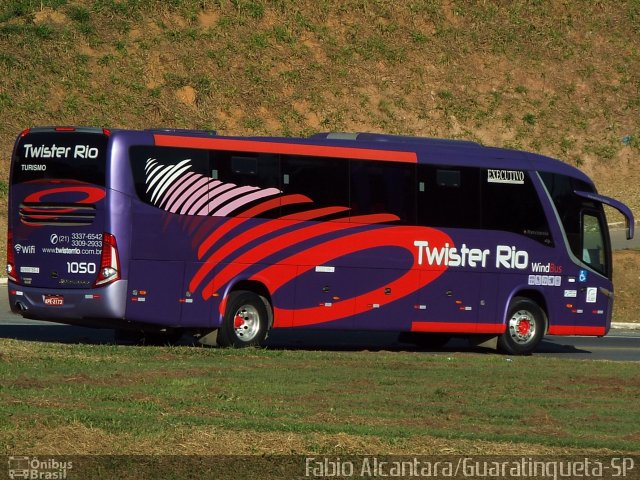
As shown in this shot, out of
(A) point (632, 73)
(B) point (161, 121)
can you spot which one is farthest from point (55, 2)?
(A) point (632, 73)

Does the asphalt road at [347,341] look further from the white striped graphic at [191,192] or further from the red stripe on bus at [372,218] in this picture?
the white striped graphic at [191,192]

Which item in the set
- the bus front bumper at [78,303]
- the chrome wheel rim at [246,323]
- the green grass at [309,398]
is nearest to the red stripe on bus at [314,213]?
the chrome wheel rim at [246,323]

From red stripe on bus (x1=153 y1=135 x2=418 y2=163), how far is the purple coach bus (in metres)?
0.03

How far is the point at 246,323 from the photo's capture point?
2136 centimetres

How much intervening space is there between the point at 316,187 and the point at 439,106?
34.8 m

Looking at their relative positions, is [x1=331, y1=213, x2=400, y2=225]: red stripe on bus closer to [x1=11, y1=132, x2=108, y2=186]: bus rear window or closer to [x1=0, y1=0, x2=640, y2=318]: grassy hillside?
[x1=11, y1=132, x2=108, y2=186]: bus rear window

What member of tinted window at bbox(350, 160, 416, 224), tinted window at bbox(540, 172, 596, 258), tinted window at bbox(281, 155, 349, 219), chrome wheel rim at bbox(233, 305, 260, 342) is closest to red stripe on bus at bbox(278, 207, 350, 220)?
tinted window at bbox(281, 155, 349, 219)

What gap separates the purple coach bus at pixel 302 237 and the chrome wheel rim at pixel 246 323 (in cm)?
3

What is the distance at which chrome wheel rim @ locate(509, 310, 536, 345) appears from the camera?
23.8 meters

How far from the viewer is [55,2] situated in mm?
53094

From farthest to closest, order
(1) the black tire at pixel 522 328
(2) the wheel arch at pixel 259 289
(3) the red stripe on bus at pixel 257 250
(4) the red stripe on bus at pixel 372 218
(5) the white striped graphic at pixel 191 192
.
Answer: (1) the black tire at pixel 522 328 → (4) the red stripe on bus at pixel 372 218 → (2) the wheel arch at pixel 259 289 → (3) the red stripe on bus at pixel 257 250 → (5) the white striped graphic at pixel 191 192

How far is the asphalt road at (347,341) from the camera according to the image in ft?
75.5

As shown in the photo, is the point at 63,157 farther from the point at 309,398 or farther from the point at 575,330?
the point at 575,330

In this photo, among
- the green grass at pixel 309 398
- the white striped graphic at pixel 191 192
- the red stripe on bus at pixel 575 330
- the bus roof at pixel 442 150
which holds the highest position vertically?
the bus roof at pixel 442 150
